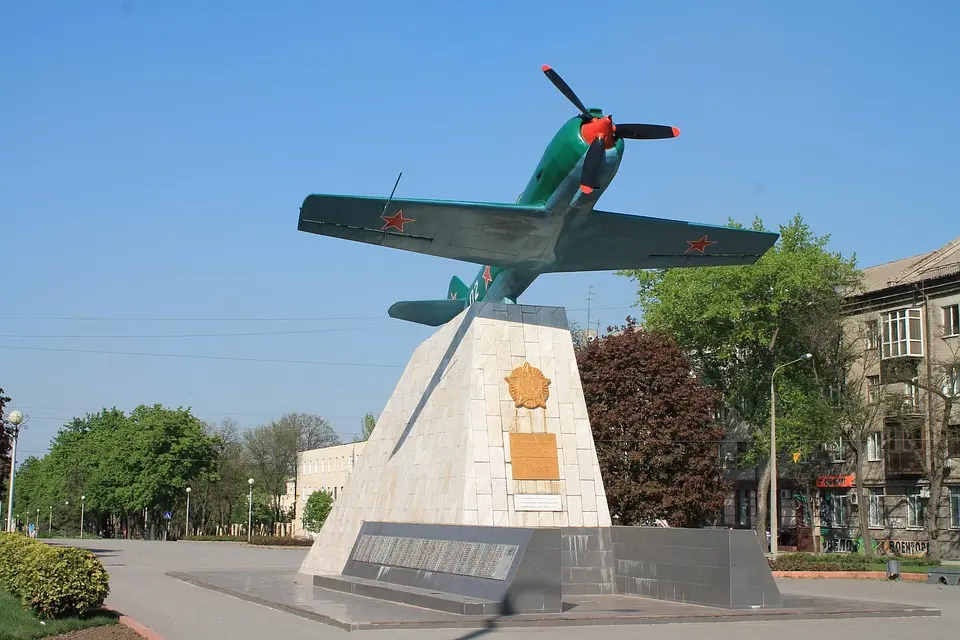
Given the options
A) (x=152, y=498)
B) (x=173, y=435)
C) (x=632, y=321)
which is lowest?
(x=152, y=498)

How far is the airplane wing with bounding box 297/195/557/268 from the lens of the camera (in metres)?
19.6

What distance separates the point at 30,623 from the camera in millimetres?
13758

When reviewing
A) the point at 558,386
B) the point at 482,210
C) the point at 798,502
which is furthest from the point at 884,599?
the point at 798,502

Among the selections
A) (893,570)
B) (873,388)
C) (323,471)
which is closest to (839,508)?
(873,388)

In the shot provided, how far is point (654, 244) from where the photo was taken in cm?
2259

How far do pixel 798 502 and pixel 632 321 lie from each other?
13.7 meters

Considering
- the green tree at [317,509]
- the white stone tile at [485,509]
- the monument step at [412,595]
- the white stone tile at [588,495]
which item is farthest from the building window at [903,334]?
the green tree at [317,509]

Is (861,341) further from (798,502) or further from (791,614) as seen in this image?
(791,614)

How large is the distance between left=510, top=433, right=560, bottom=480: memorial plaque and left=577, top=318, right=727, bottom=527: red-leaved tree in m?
19.0

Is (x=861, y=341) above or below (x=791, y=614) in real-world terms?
above

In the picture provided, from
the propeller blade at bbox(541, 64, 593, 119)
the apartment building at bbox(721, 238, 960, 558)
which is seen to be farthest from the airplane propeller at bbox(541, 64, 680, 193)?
the apartment building at bbox(721, 238, 960, 558)

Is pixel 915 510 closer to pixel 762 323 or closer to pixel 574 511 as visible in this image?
pixel 762 323

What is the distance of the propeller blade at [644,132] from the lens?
19.3m

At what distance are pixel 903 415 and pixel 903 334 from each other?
189 inches
